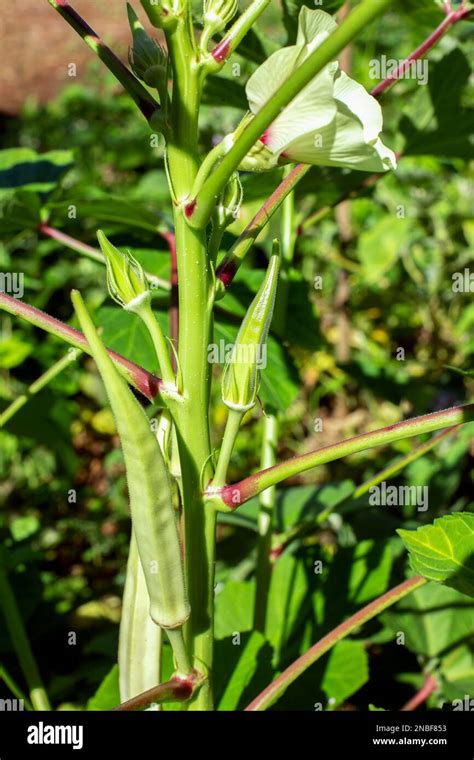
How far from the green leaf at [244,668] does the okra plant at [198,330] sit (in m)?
0.22

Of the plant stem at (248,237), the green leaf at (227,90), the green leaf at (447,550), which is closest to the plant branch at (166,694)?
the green leaf at (447,550)

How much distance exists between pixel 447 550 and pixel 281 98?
1.40 ft

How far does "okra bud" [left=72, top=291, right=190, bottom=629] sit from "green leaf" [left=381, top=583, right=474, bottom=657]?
79 cm

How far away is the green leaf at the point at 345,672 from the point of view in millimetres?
1172

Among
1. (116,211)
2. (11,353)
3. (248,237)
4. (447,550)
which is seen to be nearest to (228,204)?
(248,237)

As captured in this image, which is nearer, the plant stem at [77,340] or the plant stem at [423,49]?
the plant stem at [77,340]

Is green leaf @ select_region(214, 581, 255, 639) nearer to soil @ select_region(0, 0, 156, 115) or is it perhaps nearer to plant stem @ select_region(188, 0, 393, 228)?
plant stem @ select_region(188, 0, 393, 228)

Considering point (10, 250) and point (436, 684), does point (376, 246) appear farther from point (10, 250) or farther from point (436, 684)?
point (10, 250)

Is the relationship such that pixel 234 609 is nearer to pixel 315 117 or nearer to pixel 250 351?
pixel 250 351

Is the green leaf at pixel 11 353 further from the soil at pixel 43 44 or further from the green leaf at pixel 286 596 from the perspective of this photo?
the soil at pixel 43 44

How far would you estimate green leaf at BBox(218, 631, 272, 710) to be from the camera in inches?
40.0

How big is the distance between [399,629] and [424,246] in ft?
5.19

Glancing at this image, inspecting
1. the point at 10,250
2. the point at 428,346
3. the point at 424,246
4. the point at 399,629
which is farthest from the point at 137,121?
the point at 399,629

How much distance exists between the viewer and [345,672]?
120cm
